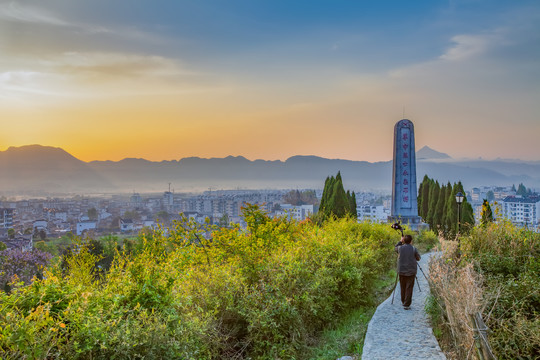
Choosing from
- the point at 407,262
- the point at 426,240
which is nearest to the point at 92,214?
the point at 426,240

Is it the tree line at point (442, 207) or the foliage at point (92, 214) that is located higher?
the tree line at point (442, 207)

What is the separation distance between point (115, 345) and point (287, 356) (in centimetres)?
268

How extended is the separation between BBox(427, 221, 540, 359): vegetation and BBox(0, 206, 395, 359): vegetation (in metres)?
1.88

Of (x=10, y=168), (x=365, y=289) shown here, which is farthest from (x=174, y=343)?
(x=10, y=168)

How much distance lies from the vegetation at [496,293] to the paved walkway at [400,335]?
197 millimetres

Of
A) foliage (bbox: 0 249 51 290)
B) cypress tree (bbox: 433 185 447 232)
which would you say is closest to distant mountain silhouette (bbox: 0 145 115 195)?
foliage (bbox: 0 249 51 290)

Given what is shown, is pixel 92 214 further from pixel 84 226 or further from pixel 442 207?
pixel 442 207

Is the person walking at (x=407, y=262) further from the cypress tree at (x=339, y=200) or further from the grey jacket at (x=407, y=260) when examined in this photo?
the cypress tree at (x=339, y=200)

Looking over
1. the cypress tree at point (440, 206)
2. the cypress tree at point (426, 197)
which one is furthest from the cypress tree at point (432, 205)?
the cypress tree at point (426, 197)

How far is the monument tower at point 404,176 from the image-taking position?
18188mm

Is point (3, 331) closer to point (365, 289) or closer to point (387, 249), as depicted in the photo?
point (365, 289)

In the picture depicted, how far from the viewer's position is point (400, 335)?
589 cm

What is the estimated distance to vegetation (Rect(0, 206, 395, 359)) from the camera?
3434mm

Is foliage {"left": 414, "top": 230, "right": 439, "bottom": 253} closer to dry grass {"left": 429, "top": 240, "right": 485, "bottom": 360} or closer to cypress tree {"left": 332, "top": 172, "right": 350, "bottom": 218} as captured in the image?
cypress tree {"left": 332, "top": 172, "right": 350, "bottom": 218}
